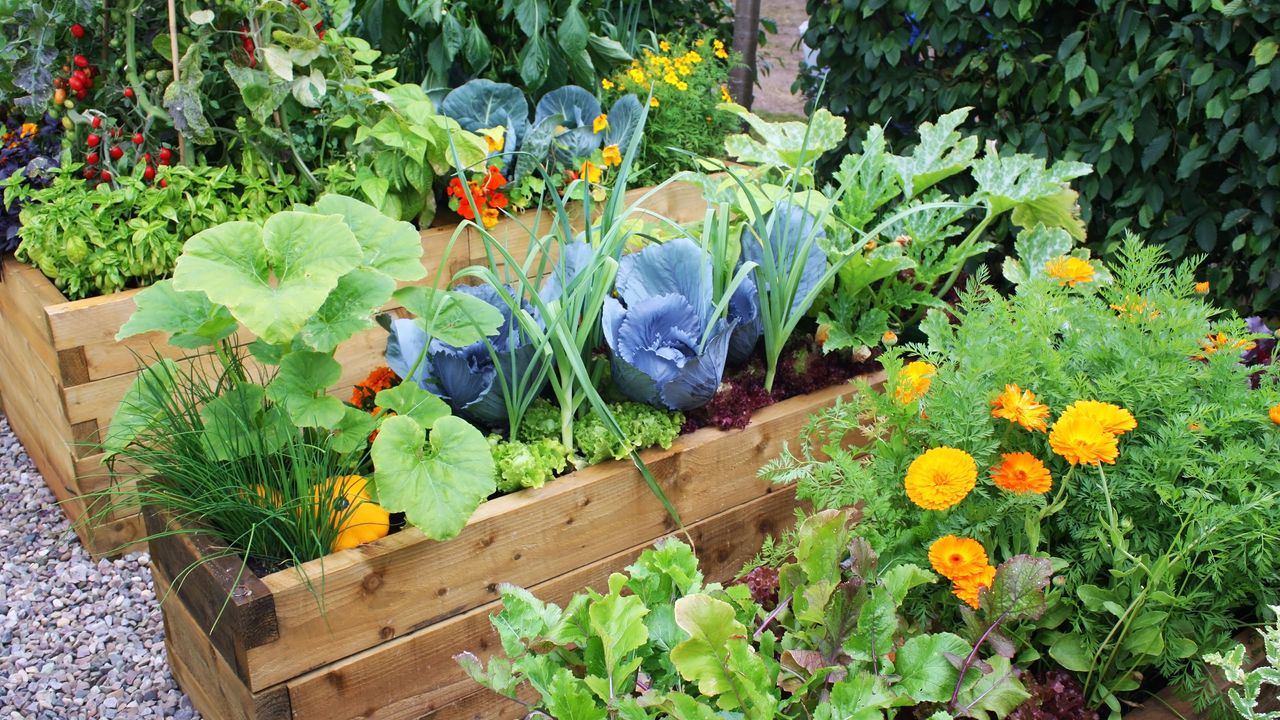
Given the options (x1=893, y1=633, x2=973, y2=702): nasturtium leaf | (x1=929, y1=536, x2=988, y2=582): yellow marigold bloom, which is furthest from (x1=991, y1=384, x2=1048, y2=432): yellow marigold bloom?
(x1=893, y1=633, x2=973, y2=702): nasturtium leaf

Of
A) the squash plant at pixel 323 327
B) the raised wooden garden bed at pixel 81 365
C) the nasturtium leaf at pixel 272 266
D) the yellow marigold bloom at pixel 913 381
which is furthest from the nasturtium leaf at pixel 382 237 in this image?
the yellow marigold bloom at pixel 913 381

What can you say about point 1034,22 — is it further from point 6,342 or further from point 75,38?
point 6,342

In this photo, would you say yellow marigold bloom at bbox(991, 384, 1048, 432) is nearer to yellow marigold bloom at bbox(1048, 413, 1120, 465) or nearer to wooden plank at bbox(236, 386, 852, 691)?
yellow marigold bloom at bbox(1048, 413, 1120, 465)

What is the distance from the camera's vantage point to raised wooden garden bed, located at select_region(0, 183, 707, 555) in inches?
86.7

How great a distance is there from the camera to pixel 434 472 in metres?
1.56

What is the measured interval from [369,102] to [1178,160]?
6.86ft

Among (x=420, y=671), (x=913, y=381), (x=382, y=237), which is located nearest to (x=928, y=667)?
(x=913, y=381)

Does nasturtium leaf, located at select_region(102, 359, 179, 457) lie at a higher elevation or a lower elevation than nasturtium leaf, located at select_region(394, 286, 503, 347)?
lower

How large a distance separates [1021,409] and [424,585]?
97 centimetres

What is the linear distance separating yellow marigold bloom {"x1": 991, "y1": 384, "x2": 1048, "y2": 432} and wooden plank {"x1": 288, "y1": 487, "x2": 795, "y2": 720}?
85 centimetres

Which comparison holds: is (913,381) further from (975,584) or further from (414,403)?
(414,403)

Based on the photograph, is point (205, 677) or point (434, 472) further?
point (205, 677)

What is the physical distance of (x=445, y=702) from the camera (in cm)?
177

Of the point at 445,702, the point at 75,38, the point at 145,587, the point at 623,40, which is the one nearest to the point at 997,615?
the point at 445,702
